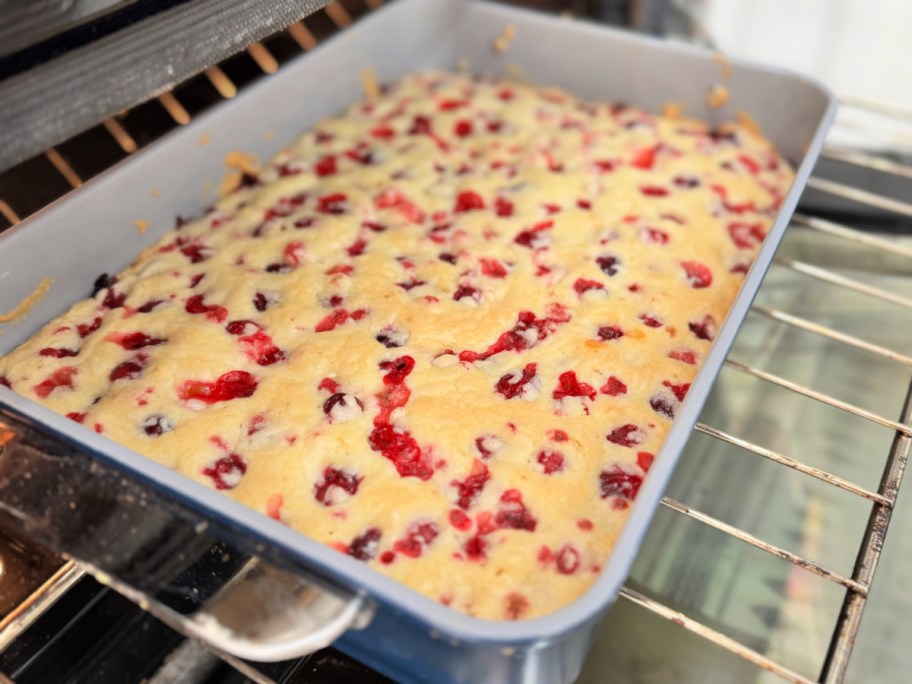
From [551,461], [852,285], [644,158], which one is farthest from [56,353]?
[852,285]

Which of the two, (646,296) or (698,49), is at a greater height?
(698,49)

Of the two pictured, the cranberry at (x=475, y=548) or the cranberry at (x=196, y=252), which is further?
the cranberry at (x=196, y=252)

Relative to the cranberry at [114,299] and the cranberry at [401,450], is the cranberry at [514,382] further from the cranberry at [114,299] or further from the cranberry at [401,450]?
the cranberry at [114,299]

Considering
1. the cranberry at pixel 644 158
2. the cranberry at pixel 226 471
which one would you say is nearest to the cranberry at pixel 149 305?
the cranberry at pixel 226 471

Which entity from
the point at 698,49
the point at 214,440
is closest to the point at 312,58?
the point at 698,49

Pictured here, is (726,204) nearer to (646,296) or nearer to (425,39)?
(646,296)

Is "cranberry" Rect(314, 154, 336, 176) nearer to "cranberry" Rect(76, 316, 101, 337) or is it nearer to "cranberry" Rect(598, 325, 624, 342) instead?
"cranberry" Rect(76, 316, 101, 337)

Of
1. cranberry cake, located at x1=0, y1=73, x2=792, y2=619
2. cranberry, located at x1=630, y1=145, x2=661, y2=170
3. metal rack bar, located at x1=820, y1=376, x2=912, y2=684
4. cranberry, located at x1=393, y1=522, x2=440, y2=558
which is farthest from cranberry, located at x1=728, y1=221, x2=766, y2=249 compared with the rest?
cranberry, located at x1=393, y1=522, x2=440, y2=558
